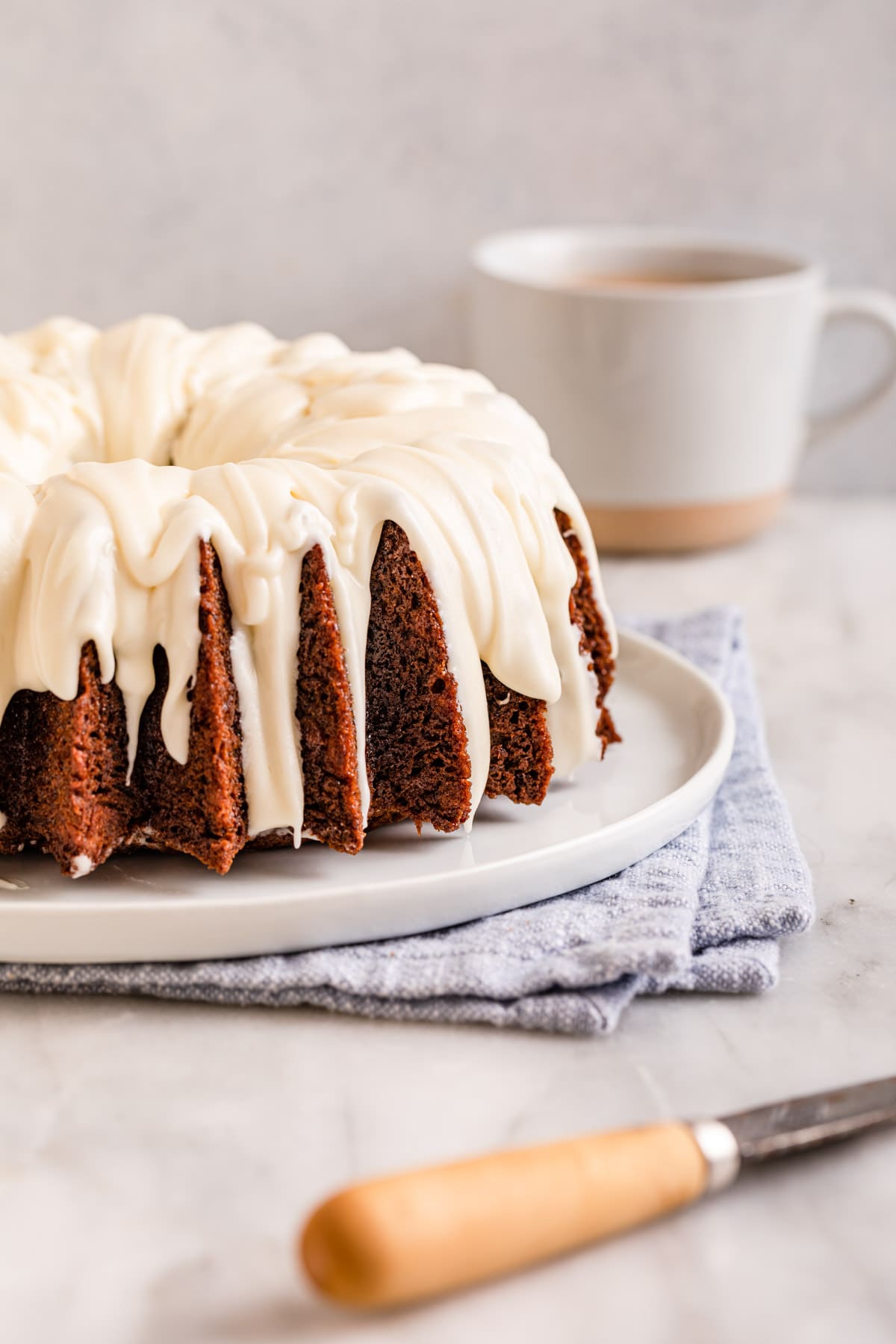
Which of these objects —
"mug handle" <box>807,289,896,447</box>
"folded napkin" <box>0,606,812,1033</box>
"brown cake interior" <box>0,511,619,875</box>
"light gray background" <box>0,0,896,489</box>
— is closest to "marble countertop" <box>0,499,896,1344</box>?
"folded napkin" <box>0,606,812,1033</box>

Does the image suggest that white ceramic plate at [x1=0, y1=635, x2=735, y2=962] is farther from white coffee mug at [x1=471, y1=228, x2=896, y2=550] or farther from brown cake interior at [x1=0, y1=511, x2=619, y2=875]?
white coffee mug at [x1=471, y1=228, x2=896, y2=550]

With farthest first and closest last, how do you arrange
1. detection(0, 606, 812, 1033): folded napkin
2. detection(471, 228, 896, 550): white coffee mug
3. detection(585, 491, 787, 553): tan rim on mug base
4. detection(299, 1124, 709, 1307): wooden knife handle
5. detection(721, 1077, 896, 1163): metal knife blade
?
detection(585, 491, 787, 553): tan rim on mug base
detection(471, 228, 896, 550): white coffee mug
detection(0, 606, 812, 1033): folded napkin
detection(721, 1077, 896, 1163): metal knife blade
detection(299, 1124, 709, 1307): wooden knife handle

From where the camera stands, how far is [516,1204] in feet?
2.12

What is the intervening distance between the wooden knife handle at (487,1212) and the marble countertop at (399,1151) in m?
0.03

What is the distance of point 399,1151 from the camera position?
2.49 ft

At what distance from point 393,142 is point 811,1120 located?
1517 mm


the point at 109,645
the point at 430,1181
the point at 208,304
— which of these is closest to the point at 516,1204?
the point at 430,1181

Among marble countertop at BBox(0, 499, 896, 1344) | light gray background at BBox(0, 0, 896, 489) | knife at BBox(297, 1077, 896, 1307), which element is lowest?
marble countertop at BBox(0, 499, 896, 1344)

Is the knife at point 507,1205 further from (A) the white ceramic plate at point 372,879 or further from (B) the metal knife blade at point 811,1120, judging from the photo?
(A) the white ceramic plate at point 372,879

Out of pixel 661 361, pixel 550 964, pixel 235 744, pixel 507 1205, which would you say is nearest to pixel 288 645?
pixel 235 744

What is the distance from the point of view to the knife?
0.62m

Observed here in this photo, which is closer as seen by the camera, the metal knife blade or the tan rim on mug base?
the metal knife blade

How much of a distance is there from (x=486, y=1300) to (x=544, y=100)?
63.5 inches

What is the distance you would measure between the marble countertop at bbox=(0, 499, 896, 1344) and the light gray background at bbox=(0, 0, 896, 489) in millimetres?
1221
